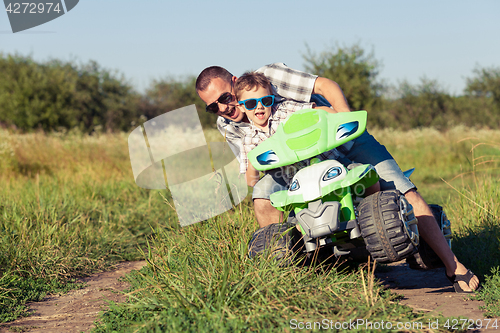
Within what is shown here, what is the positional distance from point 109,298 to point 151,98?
38.4 m

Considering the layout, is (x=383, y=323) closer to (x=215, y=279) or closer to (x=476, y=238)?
(x=215, y=279)

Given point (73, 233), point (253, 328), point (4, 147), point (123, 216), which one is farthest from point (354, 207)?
point (4, 147)

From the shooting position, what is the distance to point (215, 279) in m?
2.42

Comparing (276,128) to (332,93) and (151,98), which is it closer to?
(332,93)

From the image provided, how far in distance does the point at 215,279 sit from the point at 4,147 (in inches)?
306

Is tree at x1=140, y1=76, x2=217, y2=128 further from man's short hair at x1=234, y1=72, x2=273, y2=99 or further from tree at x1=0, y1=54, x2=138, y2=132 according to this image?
man's short hair at x1=234, y1=72, x2=273, y2=99

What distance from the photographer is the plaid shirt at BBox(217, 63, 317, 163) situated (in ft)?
10.8

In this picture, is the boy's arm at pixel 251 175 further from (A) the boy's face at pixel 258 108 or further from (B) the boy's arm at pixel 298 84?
(B) the boy's arm at pixel 298 84

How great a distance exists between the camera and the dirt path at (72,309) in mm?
2660

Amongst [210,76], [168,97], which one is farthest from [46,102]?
[210,76]

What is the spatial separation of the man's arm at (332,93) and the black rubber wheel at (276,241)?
3.09 ft

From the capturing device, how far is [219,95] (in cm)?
334

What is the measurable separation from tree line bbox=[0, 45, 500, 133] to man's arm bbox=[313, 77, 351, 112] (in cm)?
1755

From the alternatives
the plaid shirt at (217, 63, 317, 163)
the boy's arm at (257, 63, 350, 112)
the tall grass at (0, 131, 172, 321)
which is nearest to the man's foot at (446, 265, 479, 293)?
the boy's arm at (257, 63, 350, 112)
